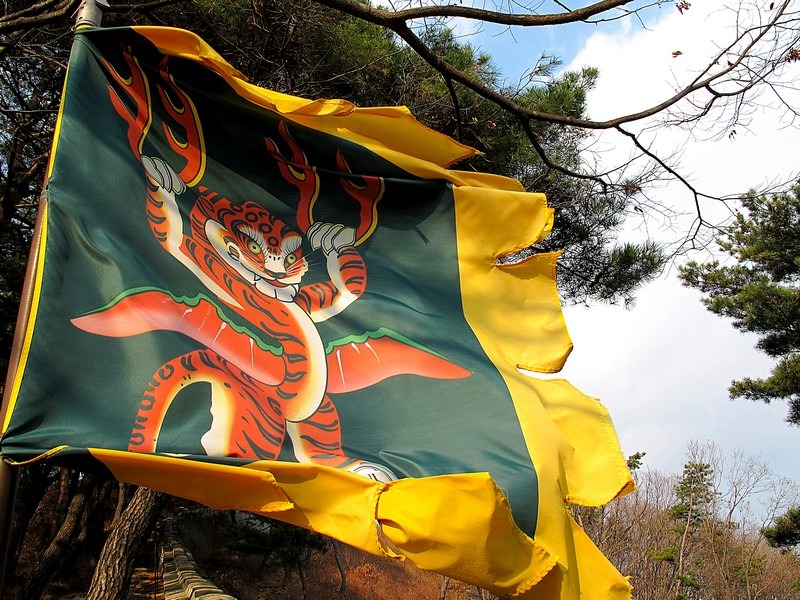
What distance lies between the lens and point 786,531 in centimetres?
1370

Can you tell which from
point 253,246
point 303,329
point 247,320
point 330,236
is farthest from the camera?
point 330,236

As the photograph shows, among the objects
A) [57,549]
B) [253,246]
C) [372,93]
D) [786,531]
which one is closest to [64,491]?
[57,549]

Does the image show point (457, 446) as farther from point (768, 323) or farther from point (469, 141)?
point (768, 323)

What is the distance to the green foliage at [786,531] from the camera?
44.8 feet

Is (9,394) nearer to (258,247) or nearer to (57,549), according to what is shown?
(258,247)

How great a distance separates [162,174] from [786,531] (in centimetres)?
1472

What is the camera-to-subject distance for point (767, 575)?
1898 cm

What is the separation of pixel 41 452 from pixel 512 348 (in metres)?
2.28

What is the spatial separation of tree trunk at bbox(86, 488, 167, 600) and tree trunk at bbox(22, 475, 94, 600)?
202 cm

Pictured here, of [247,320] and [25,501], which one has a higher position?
[247,320]

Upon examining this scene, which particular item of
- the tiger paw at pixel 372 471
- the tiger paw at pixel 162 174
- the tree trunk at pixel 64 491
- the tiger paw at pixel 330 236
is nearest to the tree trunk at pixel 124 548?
the tiger paw at pixel 330 236

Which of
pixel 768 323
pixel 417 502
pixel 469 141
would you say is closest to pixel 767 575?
pixel 768 323

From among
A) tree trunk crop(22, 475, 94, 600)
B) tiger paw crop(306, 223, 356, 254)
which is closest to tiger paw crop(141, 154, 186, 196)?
tiger paw crop(306, 223, 356, 254)

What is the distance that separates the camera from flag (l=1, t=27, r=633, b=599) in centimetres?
204
